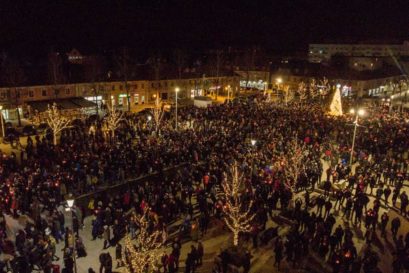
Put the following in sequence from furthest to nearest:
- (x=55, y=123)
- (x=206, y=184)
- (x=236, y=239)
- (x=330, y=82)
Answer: (x=330, y=82) < (x=55, y=123) < (x=206, y=184) < (x=236, y=239)

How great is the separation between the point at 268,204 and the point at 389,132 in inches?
609

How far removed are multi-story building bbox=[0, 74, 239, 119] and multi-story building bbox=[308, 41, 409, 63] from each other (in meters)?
46.4

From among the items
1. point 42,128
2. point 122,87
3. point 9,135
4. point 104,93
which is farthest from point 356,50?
point 9,135

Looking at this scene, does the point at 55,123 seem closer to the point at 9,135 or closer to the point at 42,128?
the point at 9,135

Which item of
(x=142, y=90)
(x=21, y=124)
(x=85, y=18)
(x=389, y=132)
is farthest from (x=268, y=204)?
(x=85, y=18)

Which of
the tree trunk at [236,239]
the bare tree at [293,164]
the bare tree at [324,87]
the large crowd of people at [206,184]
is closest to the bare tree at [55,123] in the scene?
the large crowd of people at [206,184]

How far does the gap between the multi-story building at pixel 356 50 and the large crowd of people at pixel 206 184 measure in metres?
69.2

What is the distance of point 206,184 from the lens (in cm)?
1853

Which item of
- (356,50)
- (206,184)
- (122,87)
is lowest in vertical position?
(206,184)

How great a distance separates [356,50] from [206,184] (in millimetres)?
90860

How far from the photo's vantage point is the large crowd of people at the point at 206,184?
1357cm

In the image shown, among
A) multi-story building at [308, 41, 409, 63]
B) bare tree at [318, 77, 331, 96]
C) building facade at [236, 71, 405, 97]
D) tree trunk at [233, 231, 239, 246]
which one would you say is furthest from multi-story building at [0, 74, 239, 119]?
multi-story building at [308, 41, 409, 63]

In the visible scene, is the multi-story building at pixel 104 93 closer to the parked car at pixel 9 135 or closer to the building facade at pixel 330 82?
the parked car at pixel 9 135

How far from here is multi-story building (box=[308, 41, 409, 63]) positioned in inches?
3644
